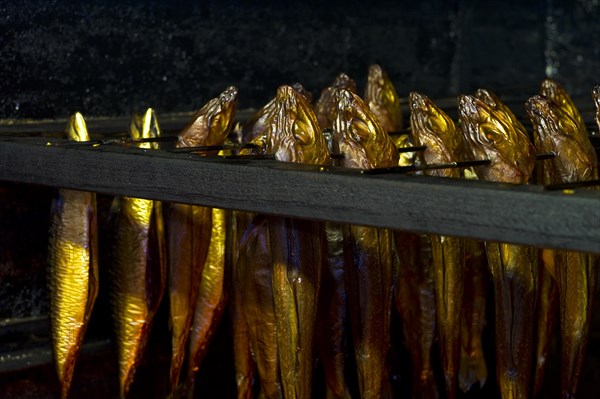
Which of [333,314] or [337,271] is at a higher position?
[337,271]

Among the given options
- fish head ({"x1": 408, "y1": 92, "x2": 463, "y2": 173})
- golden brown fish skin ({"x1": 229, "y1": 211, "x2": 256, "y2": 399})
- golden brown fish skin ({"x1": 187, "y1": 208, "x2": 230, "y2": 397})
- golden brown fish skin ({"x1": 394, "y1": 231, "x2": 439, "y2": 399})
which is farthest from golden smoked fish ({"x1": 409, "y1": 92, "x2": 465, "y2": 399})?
golden brown fish skin ({"x1": 187, "y1": 208, "x2": 230, "y2": 397})

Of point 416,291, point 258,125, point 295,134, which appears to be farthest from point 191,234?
point 416,291

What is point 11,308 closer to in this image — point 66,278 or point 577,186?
point 66,278

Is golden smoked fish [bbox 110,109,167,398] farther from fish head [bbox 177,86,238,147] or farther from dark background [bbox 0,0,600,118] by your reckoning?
dark background [bbox 0,0,600,118]

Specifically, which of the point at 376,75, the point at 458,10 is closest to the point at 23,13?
the point at 376,75

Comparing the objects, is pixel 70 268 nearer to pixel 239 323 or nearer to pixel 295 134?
pixel 239 323

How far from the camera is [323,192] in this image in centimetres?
275

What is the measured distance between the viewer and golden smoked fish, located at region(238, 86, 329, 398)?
315cm

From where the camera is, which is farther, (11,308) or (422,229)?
(11,308)

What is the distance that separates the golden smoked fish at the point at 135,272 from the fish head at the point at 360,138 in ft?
2.46

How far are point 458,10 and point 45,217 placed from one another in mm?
3146

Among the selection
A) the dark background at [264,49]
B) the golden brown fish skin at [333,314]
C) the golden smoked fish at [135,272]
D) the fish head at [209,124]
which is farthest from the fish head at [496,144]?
the dark background at [264,49]

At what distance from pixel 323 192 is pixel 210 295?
3.67 ft

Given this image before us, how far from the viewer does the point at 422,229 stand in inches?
103
